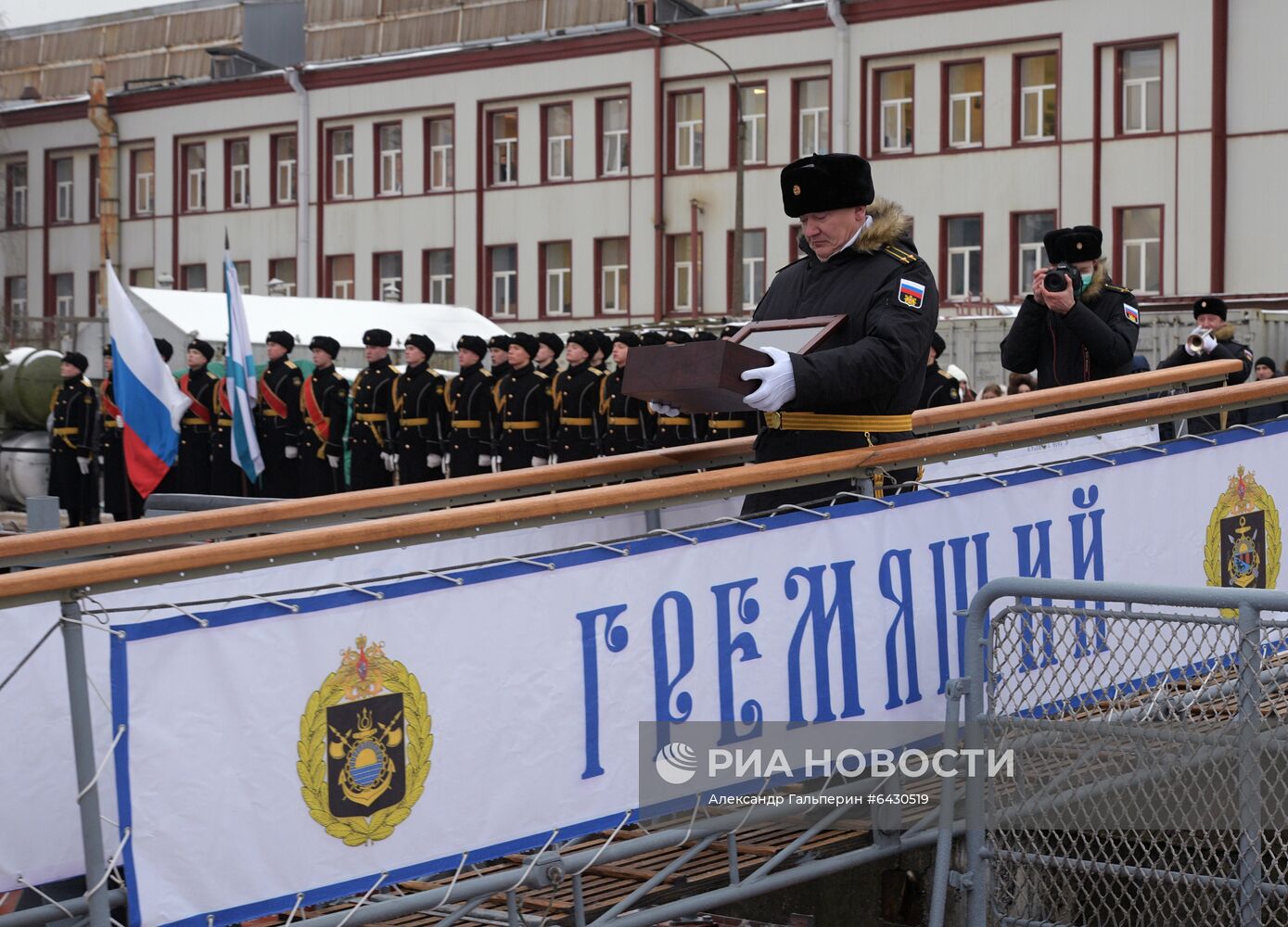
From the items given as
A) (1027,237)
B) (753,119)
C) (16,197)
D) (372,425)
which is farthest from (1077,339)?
(16,197)

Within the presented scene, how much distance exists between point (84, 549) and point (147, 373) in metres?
10.5

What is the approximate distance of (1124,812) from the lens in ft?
16.2

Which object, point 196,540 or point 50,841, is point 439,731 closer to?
point 50,841

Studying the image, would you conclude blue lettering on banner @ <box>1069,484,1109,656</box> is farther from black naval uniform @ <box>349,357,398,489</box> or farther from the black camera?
black naval uniform @ <box>349,357,398,489</box>

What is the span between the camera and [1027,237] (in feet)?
123

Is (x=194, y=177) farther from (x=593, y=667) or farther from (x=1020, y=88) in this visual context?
(x=593, y=667)

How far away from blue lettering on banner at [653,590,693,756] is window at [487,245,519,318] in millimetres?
40155

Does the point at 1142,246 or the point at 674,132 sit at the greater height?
the point at 674,132

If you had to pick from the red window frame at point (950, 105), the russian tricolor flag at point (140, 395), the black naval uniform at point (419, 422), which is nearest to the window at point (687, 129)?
the red window frame at point (950, 105)

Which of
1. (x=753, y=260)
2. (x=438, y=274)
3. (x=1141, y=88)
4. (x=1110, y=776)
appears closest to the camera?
(x=1110, y=776)

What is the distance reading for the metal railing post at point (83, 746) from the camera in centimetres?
356

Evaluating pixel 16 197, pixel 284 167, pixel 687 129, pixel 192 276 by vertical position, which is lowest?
pixel 192 276

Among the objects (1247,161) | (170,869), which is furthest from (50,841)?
(1247,161)

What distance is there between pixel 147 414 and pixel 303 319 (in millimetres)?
14387
